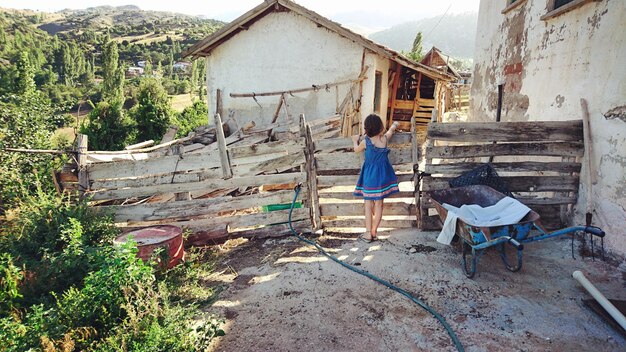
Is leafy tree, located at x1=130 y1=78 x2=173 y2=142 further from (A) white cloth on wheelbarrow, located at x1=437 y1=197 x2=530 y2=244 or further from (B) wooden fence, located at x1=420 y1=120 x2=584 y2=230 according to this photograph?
(A) white cloth on wheelbarrow, located at x1=437 y1=197 x2=530 y2=244

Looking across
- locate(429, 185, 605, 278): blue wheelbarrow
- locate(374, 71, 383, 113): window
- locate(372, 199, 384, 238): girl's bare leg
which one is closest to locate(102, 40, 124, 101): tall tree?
locate(374, 71, 383, 113): window

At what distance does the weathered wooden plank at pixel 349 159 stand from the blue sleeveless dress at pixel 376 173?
25 cm

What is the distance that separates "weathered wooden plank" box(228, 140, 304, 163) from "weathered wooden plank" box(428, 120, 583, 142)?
1.99 m

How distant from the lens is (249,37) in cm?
1117

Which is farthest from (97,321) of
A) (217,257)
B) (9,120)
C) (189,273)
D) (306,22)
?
(306,22)

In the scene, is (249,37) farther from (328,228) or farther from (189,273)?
(189,273)

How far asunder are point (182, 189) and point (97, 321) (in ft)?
7.97

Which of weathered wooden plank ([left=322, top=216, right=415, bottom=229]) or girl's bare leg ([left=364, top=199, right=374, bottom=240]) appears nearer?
girl's bare leg ([left=364, top=199, right=374, bottom=240])

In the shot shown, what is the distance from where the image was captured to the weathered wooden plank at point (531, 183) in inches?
192

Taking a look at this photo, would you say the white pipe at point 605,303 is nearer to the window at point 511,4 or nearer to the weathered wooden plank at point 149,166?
the weathered wooden plank at point 149,166

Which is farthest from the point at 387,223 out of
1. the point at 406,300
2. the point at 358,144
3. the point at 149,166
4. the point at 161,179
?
the point at 149,166

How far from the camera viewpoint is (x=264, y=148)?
5.16m

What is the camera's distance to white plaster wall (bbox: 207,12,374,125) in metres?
10.4

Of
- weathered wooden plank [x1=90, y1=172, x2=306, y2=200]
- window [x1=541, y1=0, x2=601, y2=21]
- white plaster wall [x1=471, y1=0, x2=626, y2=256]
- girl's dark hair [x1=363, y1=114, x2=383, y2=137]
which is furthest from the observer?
weathered wooden plank [x1=90, y1=172, x2=306, y2=200]
